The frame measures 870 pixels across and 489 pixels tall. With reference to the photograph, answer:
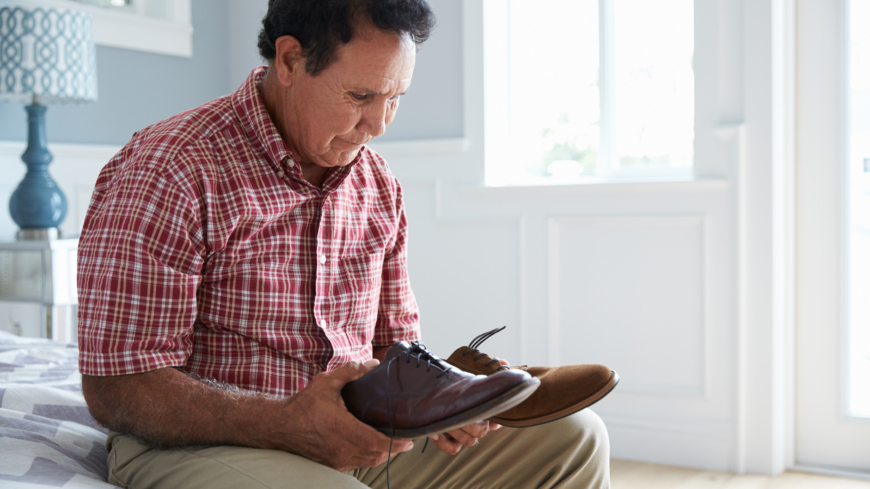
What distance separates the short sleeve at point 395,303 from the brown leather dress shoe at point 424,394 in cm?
39

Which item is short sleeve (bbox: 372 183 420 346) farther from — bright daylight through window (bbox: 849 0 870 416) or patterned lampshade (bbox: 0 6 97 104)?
bright daylight through window (bbox: 849 0 870 416)

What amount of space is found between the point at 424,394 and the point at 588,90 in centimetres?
202

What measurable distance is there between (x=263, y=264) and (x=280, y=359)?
0.13 meters

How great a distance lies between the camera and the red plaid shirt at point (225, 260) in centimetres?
87

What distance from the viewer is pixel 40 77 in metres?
2.11

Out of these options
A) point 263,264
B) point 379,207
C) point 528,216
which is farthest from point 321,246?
point 528,216

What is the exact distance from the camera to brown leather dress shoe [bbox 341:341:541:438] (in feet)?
2.34

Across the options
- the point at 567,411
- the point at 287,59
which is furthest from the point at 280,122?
the point at 567,411

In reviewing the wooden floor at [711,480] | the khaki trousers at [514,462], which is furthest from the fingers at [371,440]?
the wooden floor at [711,480]

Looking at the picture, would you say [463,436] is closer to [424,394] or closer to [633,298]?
[424,394]

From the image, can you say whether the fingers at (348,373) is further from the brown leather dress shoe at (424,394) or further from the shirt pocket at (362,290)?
the shirt pocket at (362,290)

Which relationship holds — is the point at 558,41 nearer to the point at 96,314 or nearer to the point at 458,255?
the point at 458,255

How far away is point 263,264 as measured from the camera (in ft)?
3.28

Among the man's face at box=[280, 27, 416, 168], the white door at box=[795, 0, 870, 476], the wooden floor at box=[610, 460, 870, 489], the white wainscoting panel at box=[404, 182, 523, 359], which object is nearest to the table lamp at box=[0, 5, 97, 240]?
the white wainscoting panel at box=[404, 182, 523, 359]
